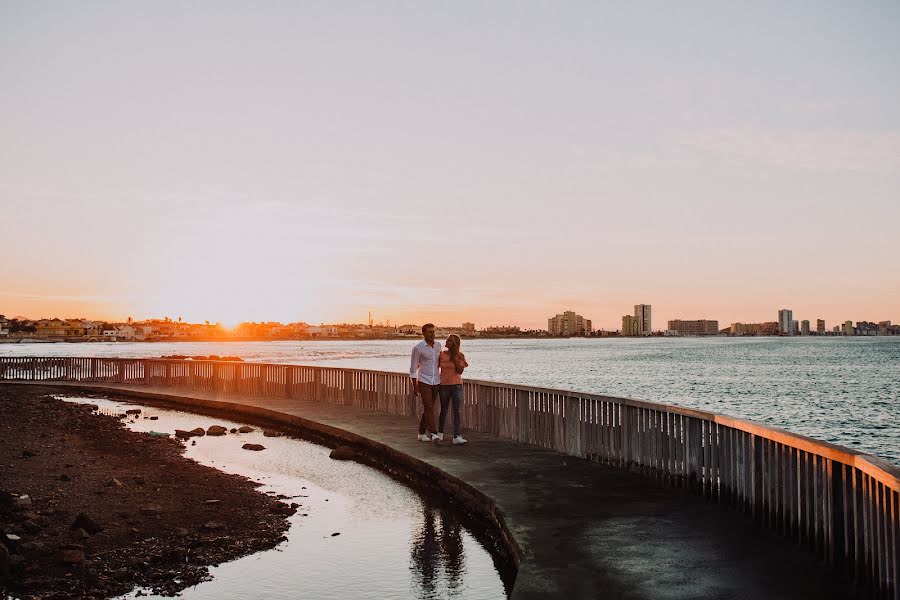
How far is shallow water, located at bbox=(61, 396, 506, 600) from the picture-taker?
6.67m

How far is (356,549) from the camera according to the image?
7.99 metres

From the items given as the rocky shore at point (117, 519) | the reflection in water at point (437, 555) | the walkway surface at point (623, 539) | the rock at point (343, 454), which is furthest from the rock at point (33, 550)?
the rock at point (343, 454)

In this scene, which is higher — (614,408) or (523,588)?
(614,408)

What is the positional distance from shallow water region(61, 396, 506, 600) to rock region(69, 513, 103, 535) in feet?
6.12

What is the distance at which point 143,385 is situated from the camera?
27.9 metres

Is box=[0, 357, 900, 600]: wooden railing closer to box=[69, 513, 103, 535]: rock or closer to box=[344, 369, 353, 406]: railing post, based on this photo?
box=[344, 369, 353, 406]: railing post

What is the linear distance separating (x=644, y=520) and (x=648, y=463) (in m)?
2.25

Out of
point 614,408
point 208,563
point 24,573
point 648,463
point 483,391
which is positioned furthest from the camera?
point 483,391

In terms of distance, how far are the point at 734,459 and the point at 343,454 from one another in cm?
760

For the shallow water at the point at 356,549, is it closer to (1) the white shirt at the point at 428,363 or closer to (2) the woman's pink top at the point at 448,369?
(1) the white shirt at the point at 428,363

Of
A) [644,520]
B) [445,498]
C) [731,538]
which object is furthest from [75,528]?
[731,538]

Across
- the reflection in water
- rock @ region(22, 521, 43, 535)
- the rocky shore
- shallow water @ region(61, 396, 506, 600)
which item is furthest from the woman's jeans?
rock @ region(22, 521, 43, 535)

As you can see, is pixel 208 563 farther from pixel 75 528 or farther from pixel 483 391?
pixel 483 391

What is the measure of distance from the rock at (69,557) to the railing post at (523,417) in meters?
7.32
